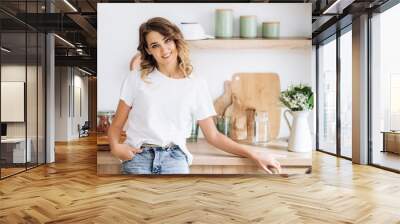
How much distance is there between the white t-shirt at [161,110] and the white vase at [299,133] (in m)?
1.15

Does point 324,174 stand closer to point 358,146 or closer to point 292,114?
point 292,114

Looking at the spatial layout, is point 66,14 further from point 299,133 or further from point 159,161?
point 299,133

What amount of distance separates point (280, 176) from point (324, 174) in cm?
66

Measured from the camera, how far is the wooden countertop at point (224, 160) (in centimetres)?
471

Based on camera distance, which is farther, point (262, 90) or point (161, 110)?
point (262, 90)

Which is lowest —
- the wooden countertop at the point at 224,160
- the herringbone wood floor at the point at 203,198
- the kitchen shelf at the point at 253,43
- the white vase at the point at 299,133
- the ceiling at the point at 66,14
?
the herringbone wood floor at the point at 203,198

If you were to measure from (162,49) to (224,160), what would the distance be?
147cm

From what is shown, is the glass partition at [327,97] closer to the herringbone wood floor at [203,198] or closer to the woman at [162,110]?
the herringbone wood floor at [203,198]

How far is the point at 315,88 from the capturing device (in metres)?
8.63

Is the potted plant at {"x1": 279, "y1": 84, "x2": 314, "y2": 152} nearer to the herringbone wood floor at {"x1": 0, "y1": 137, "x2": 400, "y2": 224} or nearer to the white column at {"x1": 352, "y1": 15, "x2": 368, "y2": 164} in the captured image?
the herringbone wood floor at {"x1": 0, "y1": 137, "x2": 400, "y2": 224}

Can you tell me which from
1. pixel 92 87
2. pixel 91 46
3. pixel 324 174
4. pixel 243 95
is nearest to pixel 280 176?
pixel 324 174

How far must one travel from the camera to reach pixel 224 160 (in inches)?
188

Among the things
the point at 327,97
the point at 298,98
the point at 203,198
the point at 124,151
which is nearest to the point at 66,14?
the point at 124,151

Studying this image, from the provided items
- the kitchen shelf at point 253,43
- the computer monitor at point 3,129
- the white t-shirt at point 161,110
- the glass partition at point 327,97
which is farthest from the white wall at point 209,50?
the glass partition at point 327,97
